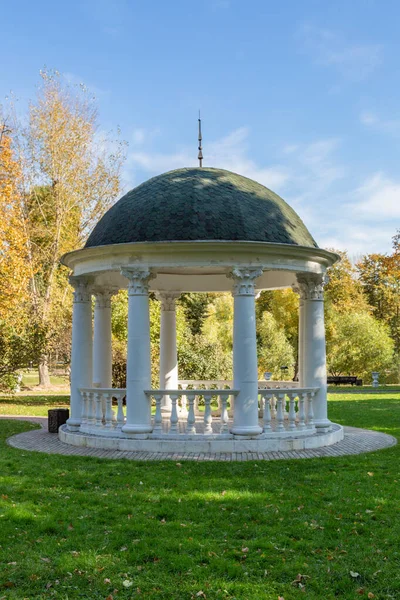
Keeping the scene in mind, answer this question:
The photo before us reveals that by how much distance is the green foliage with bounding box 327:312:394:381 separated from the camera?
4906cm

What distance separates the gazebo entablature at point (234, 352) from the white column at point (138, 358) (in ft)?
0.08

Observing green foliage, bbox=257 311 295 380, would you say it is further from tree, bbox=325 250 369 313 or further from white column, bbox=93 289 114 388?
white column, bbox=93 289 114 388

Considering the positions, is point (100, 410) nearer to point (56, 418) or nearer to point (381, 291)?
point (56, 418)

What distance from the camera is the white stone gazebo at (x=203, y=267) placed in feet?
45.9

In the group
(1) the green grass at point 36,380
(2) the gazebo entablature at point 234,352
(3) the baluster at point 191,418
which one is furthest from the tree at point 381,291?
(3) the baluster at point 191,418

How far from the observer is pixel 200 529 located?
26.7 ft

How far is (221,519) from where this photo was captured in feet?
28.3

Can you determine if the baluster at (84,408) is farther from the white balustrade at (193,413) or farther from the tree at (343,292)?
the tree at (343,292)

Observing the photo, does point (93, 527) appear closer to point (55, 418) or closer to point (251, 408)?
point (251, 408)

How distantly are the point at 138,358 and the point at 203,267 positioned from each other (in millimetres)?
2561

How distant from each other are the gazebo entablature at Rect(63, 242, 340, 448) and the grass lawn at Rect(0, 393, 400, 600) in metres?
1.73

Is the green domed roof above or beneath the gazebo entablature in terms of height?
Answer: above

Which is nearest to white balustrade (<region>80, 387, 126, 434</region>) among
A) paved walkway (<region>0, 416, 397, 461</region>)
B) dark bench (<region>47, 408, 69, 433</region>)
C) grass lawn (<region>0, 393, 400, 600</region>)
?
paved walkway (<region>0, 416, 397, 461</region>)

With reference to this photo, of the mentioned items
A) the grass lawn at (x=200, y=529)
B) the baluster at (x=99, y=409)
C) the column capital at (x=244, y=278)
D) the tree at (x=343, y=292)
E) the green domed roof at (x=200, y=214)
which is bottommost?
the grass lawn at (x=200, y=529)
